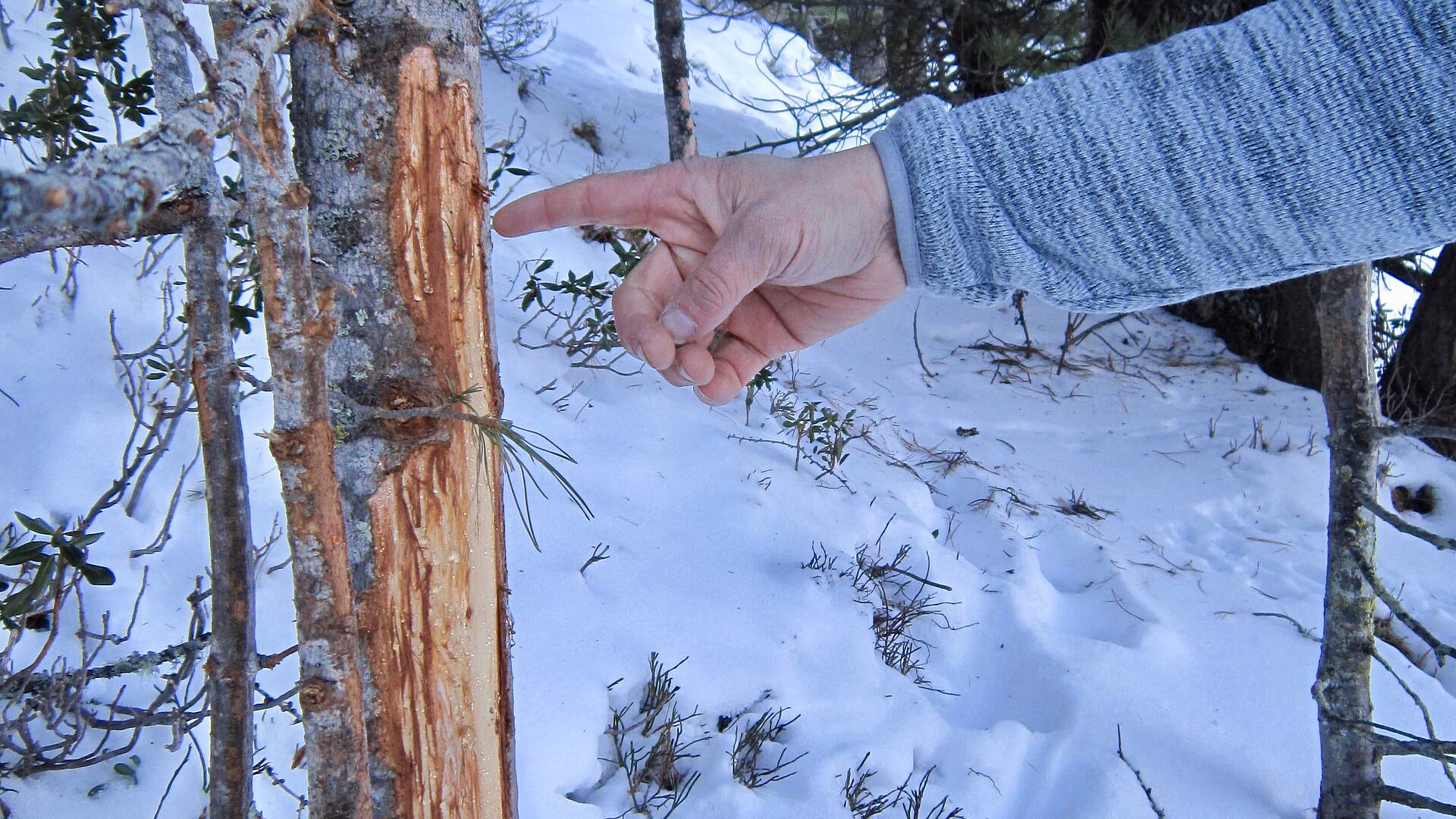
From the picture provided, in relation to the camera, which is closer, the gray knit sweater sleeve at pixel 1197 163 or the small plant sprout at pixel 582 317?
the gray knit sweater sleeve at pixel 1197 163

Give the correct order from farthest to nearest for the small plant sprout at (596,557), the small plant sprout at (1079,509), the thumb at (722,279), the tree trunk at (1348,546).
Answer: the small plant sprout at (1079,509) → the small plant sprout at (596,557) → the tree trunk at (1348,546) → the thumb at (722,279)

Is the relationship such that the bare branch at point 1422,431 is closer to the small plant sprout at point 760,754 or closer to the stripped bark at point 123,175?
the small plant sprout at point 760,754

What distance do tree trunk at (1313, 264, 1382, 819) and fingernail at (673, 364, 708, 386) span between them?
4.57ft

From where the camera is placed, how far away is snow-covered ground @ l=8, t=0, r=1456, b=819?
188 cm

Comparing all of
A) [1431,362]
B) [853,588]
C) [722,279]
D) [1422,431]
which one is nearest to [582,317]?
[853,588]

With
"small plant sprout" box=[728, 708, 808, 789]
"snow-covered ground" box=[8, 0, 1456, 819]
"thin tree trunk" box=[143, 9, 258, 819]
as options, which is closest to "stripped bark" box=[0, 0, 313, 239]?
"thin tree trunk" box=[143, 9, 258, 819]

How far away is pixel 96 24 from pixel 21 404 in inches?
34.5

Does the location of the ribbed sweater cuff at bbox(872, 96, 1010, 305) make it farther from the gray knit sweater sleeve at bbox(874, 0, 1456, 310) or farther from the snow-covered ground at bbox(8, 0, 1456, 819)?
the snow-covered ground at bbox(8, 0, 1456, 819)

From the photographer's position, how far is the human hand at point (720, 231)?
1352mm

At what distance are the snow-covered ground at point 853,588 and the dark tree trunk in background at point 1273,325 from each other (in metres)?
0.60

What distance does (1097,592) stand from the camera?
9.20 feet

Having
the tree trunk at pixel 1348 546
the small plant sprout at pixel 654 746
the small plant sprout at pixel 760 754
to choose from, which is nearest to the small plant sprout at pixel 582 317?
the small plant sprout at pixel 654 746

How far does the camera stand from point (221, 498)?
3.23 feet

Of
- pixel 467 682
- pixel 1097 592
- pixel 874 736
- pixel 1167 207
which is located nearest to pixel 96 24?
pixel 467 682
